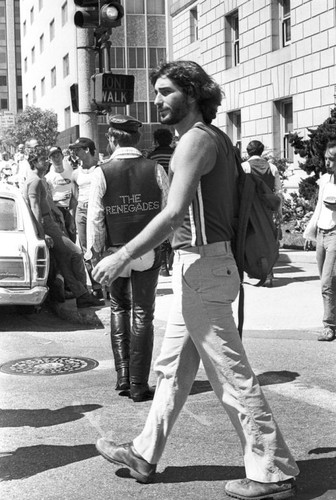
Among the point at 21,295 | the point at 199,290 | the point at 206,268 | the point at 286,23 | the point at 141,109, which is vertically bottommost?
the point at 21,295

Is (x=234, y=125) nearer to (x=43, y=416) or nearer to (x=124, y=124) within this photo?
(x=124, y=124)

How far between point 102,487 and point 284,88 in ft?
61.5

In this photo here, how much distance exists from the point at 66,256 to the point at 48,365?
308 centimetres

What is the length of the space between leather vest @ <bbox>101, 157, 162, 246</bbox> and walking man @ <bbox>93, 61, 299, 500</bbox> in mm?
1902

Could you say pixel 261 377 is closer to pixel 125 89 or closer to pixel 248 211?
pixel 248 211

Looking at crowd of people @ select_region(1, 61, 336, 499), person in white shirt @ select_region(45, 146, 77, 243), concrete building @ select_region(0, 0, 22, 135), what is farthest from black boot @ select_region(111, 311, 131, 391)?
concrete building @ select_region(0, 0, 22, 135)

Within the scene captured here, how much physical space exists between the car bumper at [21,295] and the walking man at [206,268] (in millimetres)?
4981

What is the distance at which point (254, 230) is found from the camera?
4.07 metres

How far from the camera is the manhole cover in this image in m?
6.86

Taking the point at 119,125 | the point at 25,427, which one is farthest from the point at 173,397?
the point at 119,125

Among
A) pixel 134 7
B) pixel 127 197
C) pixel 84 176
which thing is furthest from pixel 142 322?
pixel 134 7

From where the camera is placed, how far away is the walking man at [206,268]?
3.83 meters

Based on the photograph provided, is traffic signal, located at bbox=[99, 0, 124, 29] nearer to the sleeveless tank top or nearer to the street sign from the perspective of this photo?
the street sign

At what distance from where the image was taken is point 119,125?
6121 mm
